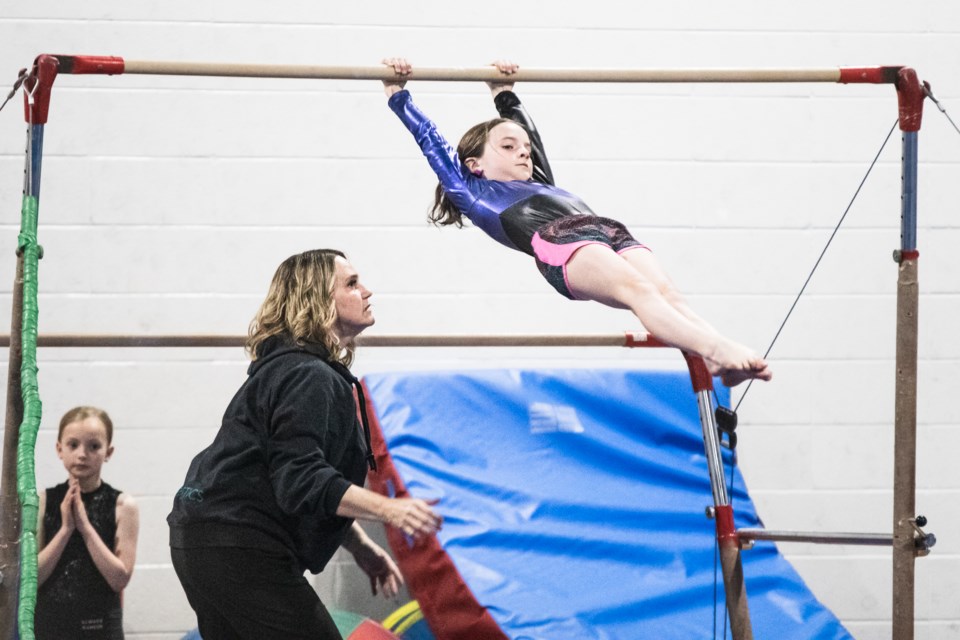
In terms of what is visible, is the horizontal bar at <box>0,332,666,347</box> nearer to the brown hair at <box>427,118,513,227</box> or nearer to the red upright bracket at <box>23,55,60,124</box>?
the brown hair at <box>427,118,513,227</box>

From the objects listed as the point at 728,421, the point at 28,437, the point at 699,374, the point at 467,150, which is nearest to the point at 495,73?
the point at 467,150

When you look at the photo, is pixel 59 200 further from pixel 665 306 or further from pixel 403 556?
pixel 665 306

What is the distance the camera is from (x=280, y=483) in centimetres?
217

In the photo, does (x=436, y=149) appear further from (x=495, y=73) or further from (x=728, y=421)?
(x=728, y=421)

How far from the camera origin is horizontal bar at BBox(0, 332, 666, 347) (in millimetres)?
3355

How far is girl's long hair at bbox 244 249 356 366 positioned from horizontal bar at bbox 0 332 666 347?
84cm

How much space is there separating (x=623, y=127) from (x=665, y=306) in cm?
194

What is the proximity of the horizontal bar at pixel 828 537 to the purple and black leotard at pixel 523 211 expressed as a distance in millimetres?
811

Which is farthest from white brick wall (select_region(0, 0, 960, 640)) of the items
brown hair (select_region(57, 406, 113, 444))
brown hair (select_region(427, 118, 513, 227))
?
brown hair (select_region(427, 118, 513, 227))

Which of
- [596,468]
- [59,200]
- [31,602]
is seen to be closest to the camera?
[31,602]

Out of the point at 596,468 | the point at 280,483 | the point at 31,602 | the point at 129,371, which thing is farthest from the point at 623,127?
the point at 31,602

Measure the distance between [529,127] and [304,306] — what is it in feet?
4.71

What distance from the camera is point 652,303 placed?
2719 millimetres

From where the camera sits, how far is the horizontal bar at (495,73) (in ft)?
9.54
